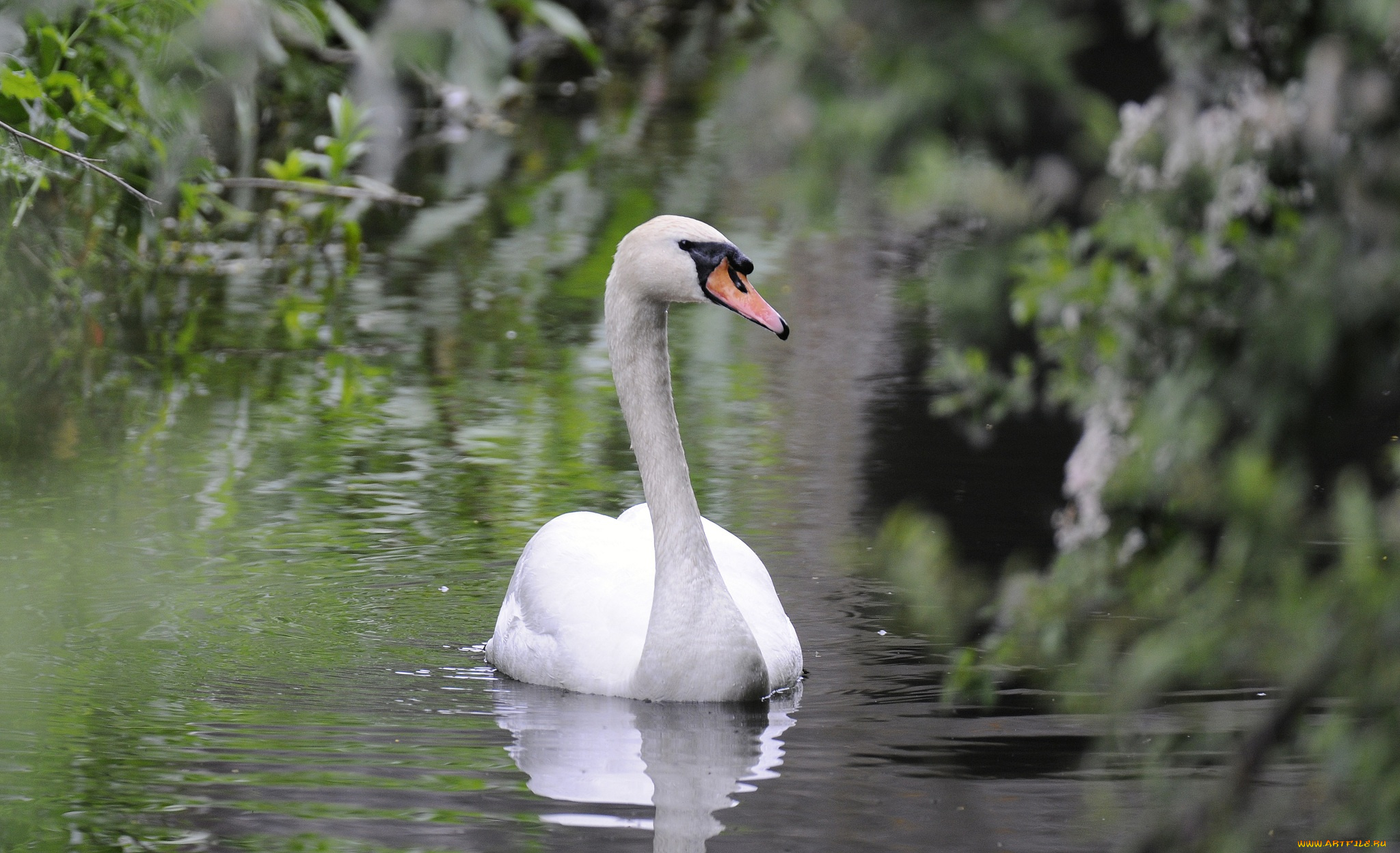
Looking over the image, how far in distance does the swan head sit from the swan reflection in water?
1192 mm

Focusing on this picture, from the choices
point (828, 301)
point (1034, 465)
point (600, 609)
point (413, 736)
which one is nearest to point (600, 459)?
point (1034, 465)

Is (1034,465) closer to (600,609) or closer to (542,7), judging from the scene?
(600,609)

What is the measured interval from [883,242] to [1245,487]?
46.6 ft

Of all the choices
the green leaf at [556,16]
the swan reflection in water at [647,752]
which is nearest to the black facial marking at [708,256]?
the green leaf at [556,16]

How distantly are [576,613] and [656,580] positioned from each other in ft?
1.17

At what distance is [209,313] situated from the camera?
1245cm

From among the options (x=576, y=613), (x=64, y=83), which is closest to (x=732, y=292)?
(x=576, y=613)

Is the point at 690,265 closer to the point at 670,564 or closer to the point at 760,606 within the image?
the point at 670,564

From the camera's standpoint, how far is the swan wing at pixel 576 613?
6.09 m

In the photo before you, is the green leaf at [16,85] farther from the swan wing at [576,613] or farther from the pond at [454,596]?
the swan wing at [576,613]

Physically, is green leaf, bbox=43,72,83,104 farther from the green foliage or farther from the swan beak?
the green foliage

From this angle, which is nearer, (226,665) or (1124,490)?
(1124,490)

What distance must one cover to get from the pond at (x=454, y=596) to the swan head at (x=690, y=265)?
1237mm

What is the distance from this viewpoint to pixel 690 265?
595cm
